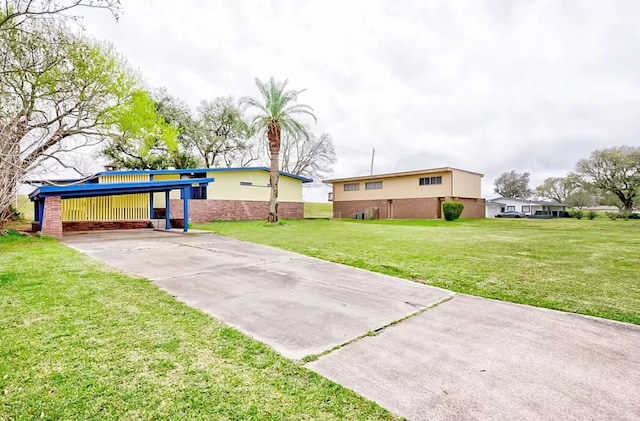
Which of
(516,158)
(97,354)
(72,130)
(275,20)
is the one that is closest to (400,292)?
(97,354)

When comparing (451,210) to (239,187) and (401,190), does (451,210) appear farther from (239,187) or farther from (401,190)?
(239,187)

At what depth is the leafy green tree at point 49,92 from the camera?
7.93 meters

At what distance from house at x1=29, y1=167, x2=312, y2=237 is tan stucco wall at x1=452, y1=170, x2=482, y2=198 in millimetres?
13065

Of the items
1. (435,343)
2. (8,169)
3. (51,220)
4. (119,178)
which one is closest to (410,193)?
(119,178)

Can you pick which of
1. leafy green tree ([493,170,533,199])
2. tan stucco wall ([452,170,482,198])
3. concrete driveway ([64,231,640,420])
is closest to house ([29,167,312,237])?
concrete driveway ([64,231,640,420])

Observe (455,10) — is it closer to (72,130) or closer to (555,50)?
(555,50)

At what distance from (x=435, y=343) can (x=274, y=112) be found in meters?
18.8

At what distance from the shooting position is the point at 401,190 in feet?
100

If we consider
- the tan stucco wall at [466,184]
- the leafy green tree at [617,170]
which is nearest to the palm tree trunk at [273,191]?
the tan stucco wall at [466,184]

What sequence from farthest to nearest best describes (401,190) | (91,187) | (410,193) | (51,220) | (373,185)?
(373,185) → (401,190) → (410,193) → (91,187) → (51,220)

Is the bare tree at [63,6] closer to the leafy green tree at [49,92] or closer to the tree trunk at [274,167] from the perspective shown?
the leafy green tree at [49,92]

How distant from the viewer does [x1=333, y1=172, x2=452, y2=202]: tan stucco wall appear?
27.7 m

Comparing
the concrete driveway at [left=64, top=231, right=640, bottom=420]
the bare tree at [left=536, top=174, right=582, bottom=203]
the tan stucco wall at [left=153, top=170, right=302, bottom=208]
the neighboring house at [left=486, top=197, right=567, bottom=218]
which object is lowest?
the concrete driveway at [left=64, top=231, right=640, bottom=420]

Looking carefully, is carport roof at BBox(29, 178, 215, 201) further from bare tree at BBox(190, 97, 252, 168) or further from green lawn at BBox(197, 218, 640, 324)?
bare tree at BBox(190, 97, 252, 168)
